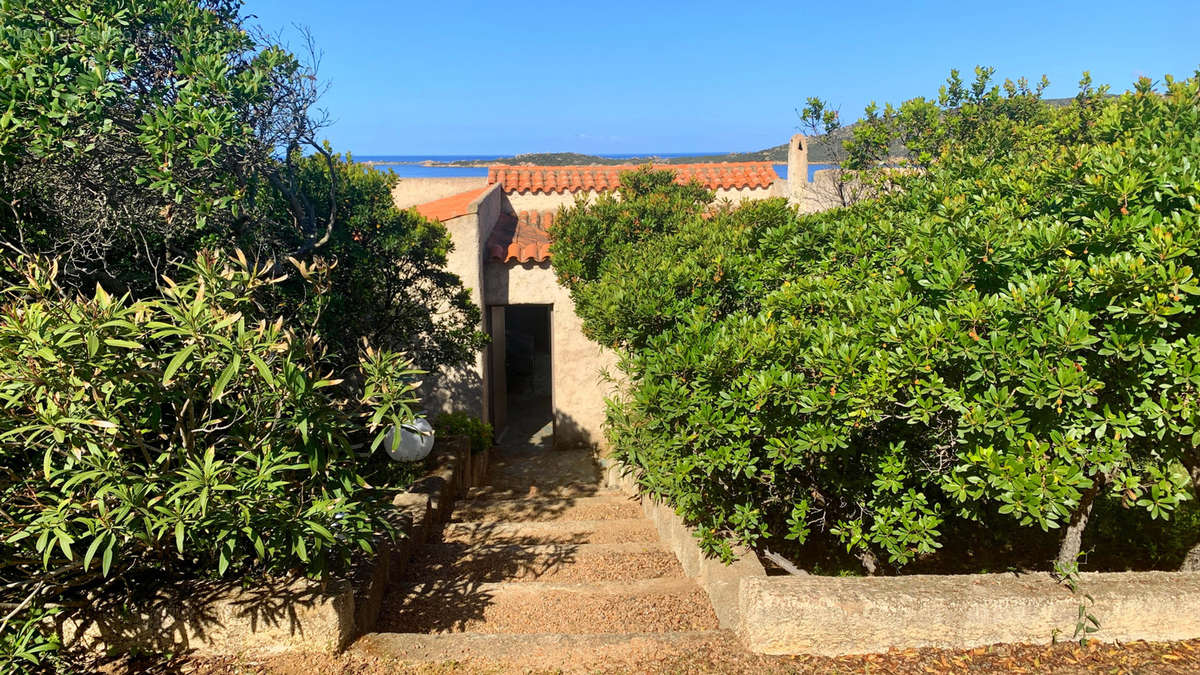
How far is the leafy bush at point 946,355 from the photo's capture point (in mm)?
3605

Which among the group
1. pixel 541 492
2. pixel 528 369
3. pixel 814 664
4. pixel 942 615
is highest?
pixel 942 615

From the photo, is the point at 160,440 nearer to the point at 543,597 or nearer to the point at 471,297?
the point at 543,597

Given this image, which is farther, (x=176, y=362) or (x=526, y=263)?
(x=526, y=263)

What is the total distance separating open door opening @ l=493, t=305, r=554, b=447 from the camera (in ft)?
49.4

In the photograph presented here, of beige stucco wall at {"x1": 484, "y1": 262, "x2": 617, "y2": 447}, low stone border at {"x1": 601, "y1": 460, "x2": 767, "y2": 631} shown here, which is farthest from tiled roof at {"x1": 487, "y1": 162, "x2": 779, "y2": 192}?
low stone border at {"x1": 601, "y1": 460, "x2": 767, "y2": 631}

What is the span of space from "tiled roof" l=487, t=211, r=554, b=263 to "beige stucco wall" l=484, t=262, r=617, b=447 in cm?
21

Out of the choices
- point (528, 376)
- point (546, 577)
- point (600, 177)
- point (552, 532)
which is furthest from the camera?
point (528, 376)

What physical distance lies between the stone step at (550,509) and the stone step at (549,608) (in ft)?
9.44

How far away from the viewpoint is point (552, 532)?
7816 millimetres

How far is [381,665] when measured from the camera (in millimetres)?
4383

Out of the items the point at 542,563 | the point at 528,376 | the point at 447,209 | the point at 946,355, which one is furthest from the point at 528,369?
the point at 946,355

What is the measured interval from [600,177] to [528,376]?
6.73m

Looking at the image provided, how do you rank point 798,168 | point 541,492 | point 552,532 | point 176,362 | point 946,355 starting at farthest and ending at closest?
point 798,168 → point 541,492 → point 552,532 → point 946,355 → point 176,362

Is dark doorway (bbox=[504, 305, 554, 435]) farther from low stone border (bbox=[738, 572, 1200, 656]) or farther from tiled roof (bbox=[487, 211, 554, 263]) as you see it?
low stone border (bbox=[738, 572, 1200, 656])
